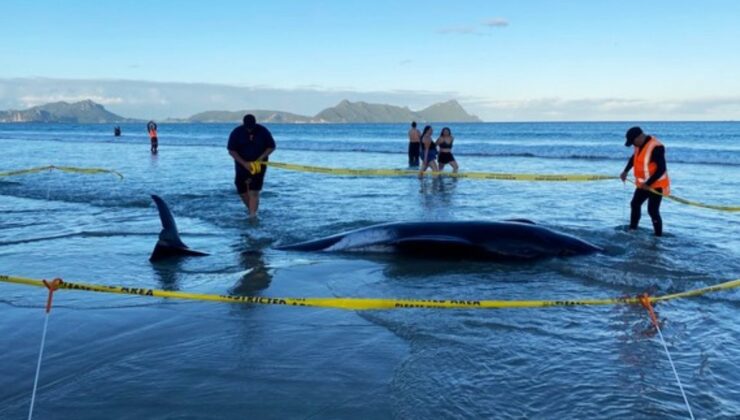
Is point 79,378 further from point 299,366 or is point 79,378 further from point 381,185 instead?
point 381,185

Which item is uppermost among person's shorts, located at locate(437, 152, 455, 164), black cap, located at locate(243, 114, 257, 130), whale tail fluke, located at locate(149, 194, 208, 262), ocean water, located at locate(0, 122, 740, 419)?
black cap, located at locate(243, 114, 257, 130)

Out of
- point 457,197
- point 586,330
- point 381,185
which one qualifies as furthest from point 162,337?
point 381,185

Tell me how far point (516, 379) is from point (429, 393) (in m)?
0.66

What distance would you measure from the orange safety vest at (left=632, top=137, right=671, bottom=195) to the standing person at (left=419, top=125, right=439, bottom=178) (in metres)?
10.9

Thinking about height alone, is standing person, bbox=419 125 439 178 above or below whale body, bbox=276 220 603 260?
above

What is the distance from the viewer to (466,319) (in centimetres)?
562

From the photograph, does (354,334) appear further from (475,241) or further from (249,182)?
(249,182)

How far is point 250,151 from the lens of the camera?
37.3 ft

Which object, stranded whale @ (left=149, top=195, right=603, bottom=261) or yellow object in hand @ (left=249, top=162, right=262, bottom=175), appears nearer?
stranded whale @ (left=149, top=195, right=603, bottom=261)

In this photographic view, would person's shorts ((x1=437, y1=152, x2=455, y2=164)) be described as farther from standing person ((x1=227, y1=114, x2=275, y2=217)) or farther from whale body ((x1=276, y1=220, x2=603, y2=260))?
whale body ((x1=276, y1=220, x2=603, y2=260))

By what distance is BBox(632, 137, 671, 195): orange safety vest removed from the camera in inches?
382

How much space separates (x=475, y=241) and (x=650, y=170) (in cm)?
366

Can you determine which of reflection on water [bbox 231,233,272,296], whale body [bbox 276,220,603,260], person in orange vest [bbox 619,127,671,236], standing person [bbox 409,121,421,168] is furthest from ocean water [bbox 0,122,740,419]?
standing person [bbox 409,121,421,168]

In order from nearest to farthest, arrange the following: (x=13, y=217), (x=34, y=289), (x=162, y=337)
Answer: (x=162, y=337), (x=34, y=289), (x=13, y=217)
